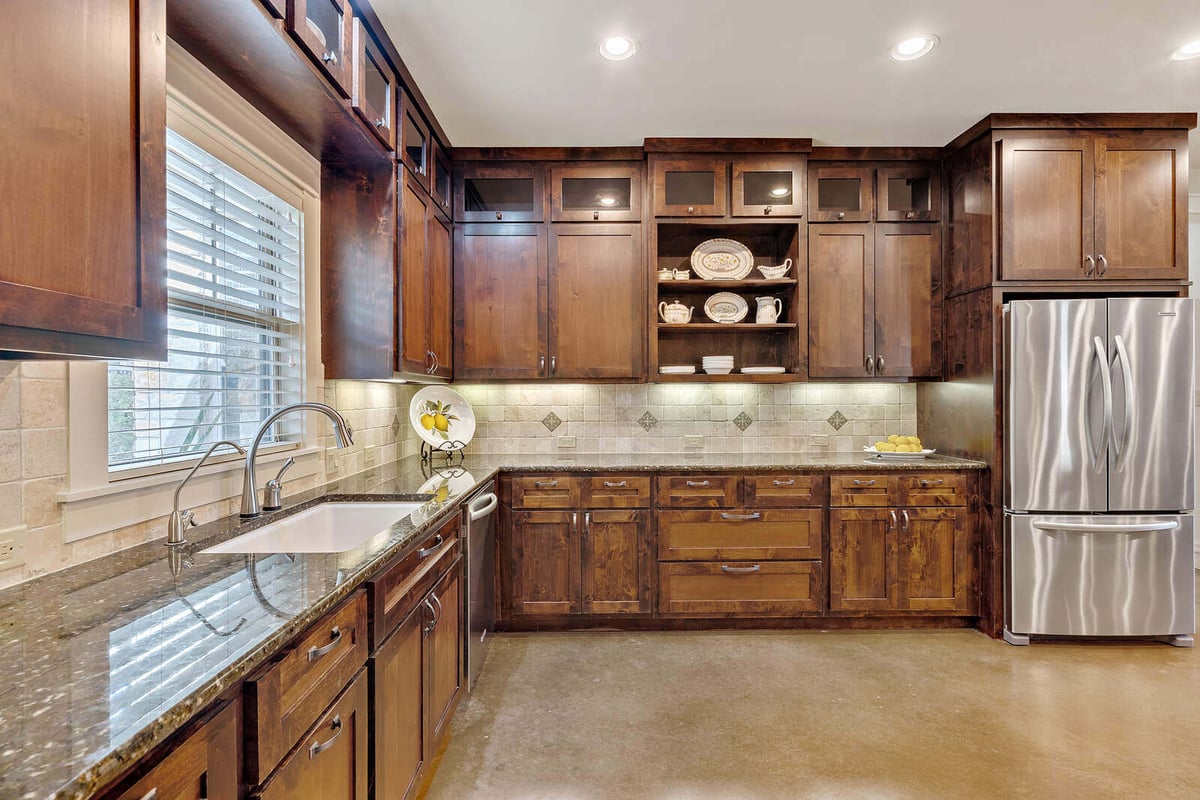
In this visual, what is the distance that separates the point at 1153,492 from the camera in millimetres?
2807

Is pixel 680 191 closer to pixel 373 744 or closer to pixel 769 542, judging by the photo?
pixel 769 542

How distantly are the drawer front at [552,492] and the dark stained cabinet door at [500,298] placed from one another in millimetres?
641

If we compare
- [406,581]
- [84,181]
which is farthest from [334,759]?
[84,181]

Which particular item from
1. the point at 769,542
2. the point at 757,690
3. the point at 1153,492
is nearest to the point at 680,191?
the point at 769,542

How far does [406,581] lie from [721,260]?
262cm

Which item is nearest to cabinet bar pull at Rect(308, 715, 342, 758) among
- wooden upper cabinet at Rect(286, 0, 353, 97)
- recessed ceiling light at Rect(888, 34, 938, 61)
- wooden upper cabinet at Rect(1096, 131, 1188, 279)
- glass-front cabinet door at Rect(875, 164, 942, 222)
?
wooden upper cabinet at Rect(286, 0, 353, 97)

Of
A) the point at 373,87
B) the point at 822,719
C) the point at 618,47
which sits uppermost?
the point at 618,47

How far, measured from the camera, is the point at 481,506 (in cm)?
254

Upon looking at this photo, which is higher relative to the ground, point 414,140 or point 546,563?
point 414,140

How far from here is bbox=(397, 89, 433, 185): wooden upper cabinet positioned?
2.40 metres

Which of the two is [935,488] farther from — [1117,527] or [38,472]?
[38,472]

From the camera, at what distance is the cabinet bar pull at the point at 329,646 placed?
1.08m

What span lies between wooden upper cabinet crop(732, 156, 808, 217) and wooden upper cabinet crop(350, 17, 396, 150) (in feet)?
6.15

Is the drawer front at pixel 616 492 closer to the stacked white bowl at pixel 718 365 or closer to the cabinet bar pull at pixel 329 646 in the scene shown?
the stacked white bowl at pixel 718 365
